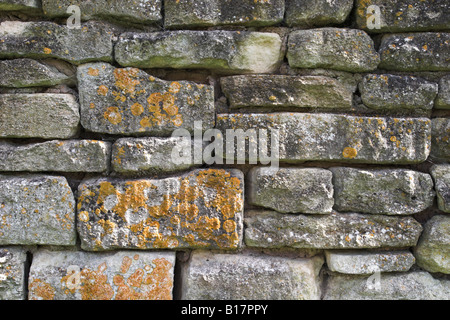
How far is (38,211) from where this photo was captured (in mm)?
1587

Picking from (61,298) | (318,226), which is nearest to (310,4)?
(318,226)

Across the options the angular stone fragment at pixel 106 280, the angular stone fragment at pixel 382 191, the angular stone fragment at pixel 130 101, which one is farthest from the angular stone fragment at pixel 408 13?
the angular stone fragment at pixel 106 280

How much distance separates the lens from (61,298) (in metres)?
1.59

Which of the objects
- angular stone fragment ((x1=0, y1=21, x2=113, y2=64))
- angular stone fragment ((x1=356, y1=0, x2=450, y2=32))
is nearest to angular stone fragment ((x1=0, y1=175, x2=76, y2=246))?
angular stone fragment ((x1=0, y1=21, x2=113, y2=64))

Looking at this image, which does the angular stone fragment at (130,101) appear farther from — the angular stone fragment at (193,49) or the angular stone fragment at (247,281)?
the angular stone fragment at (247,281)

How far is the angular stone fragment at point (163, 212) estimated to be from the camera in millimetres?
1586

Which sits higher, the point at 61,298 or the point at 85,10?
the point at 85,10

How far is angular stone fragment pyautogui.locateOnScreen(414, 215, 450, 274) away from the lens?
1.63 m

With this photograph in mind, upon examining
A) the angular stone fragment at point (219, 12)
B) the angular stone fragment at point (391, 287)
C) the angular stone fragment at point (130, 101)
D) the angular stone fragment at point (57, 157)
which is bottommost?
the angular stone fragment at point (391, 287)

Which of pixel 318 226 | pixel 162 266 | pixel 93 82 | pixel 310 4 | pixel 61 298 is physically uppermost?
pixel 310 4

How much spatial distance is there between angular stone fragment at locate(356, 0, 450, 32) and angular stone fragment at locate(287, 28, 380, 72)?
11 centimetres

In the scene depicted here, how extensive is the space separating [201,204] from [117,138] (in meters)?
0.52

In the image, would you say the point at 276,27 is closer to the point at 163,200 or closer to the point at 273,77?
the point at 273,77

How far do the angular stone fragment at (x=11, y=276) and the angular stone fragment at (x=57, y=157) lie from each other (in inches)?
16.6
